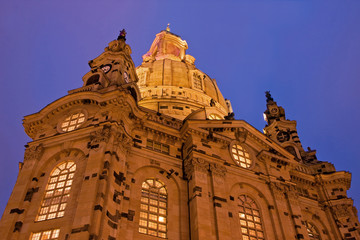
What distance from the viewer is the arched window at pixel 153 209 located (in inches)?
982

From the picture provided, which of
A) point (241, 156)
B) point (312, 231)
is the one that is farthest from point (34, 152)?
point (312, 231)

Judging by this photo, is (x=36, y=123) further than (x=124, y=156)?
Yes

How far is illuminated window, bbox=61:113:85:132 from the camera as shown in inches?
1145

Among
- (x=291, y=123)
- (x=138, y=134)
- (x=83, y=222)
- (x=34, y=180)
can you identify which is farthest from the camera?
(x=291, y=123)

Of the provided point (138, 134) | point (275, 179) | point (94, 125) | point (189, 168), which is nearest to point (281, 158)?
point (275, 179)

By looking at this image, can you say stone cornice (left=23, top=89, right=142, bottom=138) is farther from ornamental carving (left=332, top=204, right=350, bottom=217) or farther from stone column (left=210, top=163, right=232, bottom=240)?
ornamental carving (left=332, top=204, right=350, bottom=217)

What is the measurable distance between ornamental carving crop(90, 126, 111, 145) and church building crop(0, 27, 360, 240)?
3.5 inches

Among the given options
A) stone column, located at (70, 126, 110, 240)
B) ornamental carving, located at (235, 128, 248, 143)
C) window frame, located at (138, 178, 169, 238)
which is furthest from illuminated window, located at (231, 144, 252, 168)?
stone column, located at (70, 126, 110, 240)

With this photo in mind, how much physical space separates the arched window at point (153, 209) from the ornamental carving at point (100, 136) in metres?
4.75

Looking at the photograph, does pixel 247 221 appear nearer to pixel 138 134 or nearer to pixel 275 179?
pixel 275 179

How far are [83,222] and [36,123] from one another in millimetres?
12931

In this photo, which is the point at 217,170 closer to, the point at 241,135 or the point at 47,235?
the point at 241,135

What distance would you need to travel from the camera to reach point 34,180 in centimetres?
2605

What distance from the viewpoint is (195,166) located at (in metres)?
28.5
